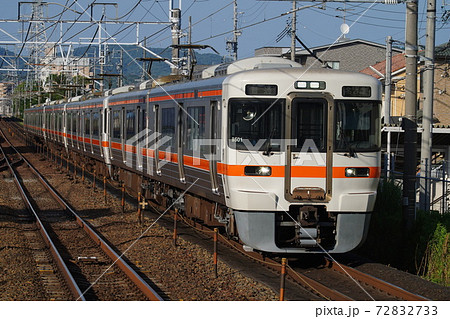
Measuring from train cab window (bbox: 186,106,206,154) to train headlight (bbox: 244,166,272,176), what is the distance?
1930 mm

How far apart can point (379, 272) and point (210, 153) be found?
3068 mm

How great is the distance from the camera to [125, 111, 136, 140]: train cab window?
57.8ft

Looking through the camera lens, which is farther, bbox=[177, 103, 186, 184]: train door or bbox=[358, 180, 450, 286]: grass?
bbox=[177, 103, 186, 184]: train door

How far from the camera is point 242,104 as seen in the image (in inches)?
395

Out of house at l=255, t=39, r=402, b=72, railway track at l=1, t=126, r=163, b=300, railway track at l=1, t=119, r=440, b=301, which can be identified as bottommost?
railway track at l=1, t=126, r=163, b=300

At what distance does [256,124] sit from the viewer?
996 cm

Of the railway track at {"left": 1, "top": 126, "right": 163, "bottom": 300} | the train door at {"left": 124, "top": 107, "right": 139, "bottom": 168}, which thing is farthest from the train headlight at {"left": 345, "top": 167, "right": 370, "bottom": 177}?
the train door at {"left": 124, "top": 107, "right": 139, "bottom": 168}

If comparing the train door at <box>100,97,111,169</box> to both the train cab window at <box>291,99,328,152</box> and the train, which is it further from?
the train cab window at <box>291,99,328,152</box>

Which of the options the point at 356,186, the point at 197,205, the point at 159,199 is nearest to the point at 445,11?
the point at 159,199

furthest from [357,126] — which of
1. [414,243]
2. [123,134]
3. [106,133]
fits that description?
[106,133]

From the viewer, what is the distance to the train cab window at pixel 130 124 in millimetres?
17603

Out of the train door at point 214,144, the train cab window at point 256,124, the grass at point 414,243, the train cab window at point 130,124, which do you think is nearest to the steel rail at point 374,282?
the grass at point 414,243

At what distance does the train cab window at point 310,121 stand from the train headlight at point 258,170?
1.72 ft

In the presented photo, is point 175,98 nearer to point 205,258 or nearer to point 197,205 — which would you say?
point 197,205
